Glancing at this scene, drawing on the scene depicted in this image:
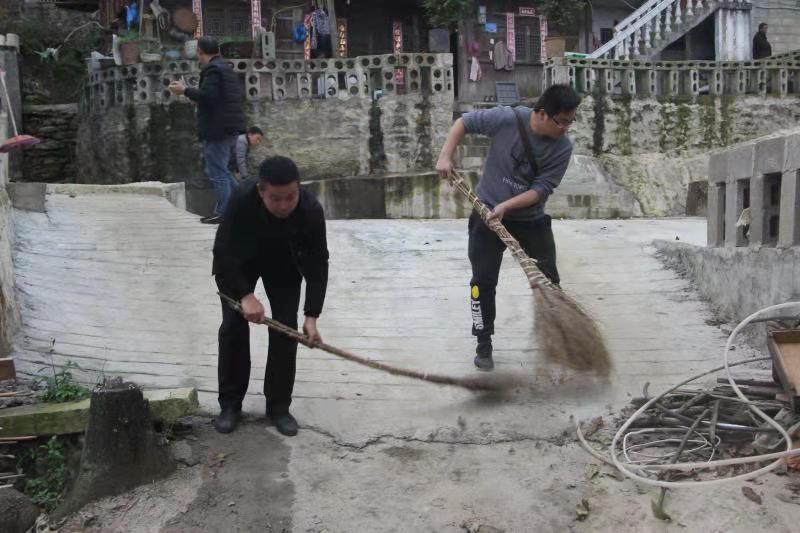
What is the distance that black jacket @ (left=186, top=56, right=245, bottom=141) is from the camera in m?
6.93

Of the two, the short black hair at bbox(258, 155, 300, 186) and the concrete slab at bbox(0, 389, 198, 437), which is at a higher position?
the short black hair at bbox(258, 155, 300, 186)

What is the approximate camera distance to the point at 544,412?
3801 mm

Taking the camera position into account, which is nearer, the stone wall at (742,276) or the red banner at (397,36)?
the stone wall at (742,276)

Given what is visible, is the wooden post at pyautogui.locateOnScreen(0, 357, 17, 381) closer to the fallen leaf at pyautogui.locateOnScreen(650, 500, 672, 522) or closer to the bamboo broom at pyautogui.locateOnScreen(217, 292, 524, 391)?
the bamboo broom at pyautogui.locateOnScreen(217, 292, 524, 391)

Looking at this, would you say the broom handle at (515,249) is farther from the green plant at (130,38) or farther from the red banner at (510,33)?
the red banner at (510,33)

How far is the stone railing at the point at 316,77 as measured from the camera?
42.7 feet

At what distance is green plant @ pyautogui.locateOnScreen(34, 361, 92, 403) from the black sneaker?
2.21 meters

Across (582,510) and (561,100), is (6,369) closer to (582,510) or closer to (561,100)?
(582,510)

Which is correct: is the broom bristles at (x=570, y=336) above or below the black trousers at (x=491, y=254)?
below

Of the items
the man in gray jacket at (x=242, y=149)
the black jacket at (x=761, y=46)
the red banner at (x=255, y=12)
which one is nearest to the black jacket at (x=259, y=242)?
the man in gray jacket at (x=242, y=149)

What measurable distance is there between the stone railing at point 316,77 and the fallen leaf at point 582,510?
1102 centimetres

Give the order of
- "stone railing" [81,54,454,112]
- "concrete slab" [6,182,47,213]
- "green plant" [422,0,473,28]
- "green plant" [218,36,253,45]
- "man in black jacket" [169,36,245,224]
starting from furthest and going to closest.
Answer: "green plant" [422,0,473,28]
"green plant" [218,36,253,45]
"stone railing" [81,54,454,112]
"concrete slab" [6,182,47,213]
"man in black jacket" [169,36,245,224]

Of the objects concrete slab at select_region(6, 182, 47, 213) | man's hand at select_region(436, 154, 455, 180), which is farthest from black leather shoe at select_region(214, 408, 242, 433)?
concrete slab at select_region(6, 182, 47, 213)

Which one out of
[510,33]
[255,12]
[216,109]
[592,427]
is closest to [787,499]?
[592,427]
